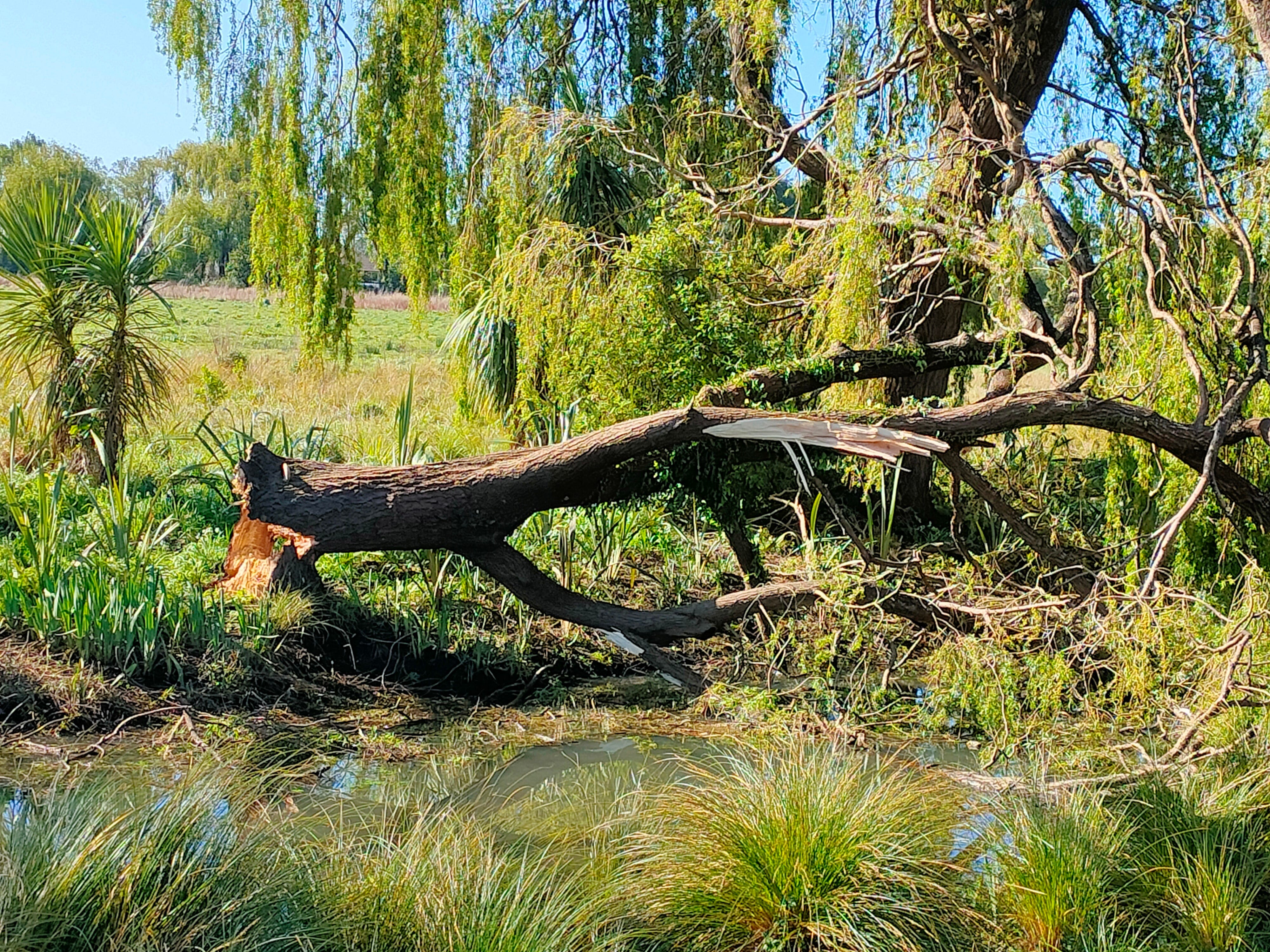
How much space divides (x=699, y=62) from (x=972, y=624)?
4982 millimetres

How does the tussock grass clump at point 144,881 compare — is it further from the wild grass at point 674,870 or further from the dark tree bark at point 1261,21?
the dark tree bark at point 1261,21

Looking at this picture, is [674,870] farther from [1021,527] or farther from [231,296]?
[231,296]

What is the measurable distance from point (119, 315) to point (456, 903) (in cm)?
645

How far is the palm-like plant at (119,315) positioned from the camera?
8.11m

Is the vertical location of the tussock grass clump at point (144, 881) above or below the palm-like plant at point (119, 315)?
below

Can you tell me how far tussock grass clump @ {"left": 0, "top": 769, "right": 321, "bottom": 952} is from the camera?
2.63 metres

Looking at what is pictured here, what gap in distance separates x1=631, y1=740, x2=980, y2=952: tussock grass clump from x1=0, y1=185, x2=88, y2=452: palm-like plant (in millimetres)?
6326

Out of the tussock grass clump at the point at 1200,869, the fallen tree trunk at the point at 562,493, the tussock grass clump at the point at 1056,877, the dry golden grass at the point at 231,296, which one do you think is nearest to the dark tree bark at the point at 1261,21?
the fallen tree trunk at the point at 562,493

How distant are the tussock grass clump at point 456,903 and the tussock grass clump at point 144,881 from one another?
141mm

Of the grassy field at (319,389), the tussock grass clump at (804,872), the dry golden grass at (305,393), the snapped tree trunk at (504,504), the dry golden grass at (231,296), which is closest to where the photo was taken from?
the tussock grass clump at (804,872)

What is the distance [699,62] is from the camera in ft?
29.1

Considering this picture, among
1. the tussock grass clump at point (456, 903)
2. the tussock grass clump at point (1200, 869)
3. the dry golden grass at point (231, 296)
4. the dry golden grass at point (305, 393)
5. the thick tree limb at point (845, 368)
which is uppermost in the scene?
the dry golden grass at point (231, 296)

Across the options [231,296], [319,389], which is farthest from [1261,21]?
[231,296]

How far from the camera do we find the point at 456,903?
304 centimetres
